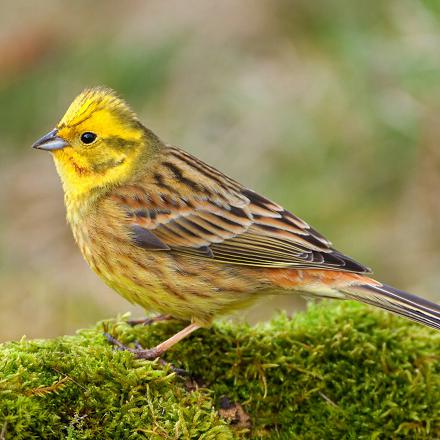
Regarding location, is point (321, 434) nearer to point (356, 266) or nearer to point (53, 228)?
point (356, 266)

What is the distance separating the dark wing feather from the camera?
5.01 metres

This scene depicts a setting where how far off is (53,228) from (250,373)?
248 inches

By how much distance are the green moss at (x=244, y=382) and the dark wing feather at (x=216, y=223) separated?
1.38 feet

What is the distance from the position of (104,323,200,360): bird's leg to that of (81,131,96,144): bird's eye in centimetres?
140

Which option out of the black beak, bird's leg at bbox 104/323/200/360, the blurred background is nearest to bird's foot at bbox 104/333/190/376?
bird's leg at bbox 104/323/200/360

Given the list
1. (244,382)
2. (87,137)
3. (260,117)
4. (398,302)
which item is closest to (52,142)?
(87,137)

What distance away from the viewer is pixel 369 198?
9156 mm

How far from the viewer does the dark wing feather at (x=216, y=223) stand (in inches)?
197

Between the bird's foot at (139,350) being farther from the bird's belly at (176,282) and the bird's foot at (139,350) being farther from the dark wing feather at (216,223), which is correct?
the dark wing feather at (216,223)

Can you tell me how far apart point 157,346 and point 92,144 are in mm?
1511

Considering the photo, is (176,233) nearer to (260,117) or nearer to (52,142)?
(52,142)

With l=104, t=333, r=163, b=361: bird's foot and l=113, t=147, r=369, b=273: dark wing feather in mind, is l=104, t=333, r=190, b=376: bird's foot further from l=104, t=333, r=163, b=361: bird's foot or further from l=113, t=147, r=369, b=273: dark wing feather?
l=113, t=147, r=369, b=273: dark wing feather

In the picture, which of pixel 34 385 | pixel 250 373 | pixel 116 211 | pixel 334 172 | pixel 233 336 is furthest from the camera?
pixel 334 172

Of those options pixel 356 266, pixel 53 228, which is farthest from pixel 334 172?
pixel 356 266
